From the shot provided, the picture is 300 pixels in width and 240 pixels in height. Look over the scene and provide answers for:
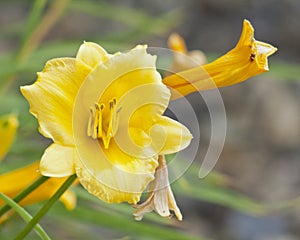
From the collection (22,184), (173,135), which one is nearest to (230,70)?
(173,135)

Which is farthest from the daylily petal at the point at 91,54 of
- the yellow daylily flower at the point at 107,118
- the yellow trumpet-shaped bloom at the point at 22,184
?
the yellow trumpet-shaped bloom at the point at 22,184

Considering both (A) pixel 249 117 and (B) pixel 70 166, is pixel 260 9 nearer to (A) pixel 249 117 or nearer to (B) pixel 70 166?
(A) pixel 249 117

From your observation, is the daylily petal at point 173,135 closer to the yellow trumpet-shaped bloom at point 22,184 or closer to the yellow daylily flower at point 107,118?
the yellow daylily flower at point 107,118

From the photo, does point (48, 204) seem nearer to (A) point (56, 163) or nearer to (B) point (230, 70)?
(A) point (56, 163)

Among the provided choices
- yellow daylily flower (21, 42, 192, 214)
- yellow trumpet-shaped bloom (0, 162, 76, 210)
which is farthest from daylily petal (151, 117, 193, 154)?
yellow trumpet-shaped bloom (0, 162, 76, 210)

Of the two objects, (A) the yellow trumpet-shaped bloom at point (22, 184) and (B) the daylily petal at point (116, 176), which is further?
(A) the yellow trumpet-shaped bloom at point (22, 184)

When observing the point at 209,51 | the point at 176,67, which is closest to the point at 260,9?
the point at 209,51

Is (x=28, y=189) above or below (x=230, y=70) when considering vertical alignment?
below
